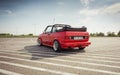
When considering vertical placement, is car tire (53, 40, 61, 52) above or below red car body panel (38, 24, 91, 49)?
below

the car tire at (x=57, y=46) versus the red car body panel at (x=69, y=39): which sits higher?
the red car body panel at (x=69, y=39)

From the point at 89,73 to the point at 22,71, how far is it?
1991 mm

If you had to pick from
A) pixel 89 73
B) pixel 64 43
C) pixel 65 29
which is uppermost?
pixel 65 29

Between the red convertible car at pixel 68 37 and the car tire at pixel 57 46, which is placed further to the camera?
the car tire at pixel 57 46

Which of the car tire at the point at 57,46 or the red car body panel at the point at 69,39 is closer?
the red car body panel at the point at 69,39

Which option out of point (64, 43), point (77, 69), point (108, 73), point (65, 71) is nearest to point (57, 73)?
point (65, 71)

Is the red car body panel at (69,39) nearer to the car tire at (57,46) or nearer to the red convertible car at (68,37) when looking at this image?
the red convertible car at (68,37)

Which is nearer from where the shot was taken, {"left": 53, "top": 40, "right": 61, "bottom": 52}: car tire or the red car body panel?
the red car body panel

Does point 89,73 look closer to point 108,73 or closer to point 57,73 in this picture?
point 108,73

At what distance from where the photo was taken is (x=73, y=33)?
31.4 ft

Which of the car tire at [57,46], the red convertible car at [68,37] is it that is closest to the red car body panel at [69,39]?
the red convertible car at [68,37]

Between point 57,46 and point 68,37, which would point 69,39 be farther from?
point 57,46

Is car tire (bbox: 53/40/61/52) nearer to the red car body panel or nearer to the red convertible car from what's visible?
the red convertible car

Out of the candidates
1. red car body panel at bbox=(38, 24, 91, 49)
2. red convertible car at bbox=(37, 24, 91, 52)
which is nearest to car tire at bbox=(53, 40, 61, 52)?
red convertible car at bbox=(37, 24, 91, 52)
